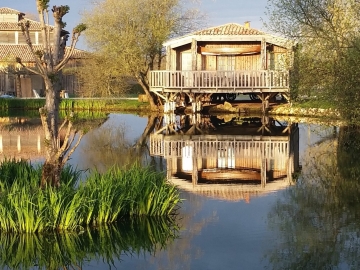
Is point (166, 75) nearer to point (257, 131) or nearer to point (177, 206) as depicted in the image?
point (257, 131)

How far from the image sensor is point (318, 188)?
1356 centimetres

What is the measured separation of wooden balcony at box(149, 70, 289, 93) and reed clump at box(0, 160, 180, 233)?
21.9m

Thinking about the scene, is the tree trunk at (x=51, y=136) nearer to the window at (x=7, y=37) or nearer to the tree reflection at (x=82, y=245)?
the tree reflection at (x=82, y=245)

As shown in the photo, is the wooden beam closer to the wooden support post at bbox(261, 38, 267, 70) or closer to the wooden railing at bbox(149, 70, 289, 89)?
the wooden support post at bbox(261, 38, 267, 70)

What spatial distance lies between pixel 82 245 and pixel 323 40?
15596mm

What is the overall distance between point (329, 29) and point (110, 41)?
794 inches

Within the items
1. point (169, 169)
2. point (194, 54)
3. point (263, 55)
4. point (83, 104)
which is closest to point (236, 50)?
point (263, 55)

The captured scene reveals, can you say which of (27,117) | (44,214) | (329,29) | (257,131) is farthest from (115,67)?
(44,214)

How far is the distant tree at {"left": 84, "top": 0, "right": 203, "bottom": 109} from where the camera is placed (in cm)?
4006

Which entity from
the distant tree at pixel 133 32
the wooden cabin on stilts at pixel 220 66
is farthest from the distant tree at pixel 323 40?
the distant tree at pixel 133 32

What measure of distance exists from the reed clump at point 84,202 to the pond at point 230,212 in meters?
0.22

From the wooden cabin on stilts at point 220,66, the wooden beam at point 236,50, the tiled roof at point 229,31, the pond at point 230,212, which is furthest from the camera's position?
the wooden beam at point 236,50

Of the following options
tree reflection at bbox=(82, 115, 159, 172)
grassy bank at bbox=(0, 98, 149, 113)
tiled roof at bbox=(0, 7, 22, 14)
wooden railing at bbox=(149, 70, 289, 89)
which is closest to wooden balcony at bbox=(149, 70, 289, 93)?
wooden railing at bbox=(149, 70, 289, 89)

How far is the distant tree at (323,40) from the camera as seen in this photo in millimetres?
19828
